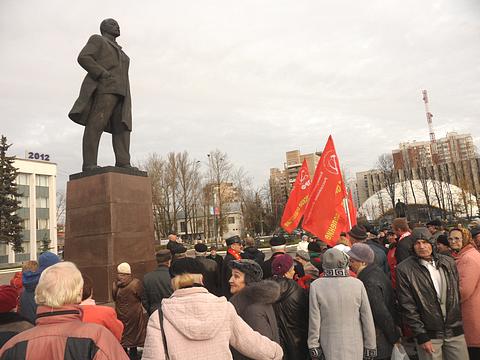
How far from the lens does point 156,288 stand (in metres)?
4.92

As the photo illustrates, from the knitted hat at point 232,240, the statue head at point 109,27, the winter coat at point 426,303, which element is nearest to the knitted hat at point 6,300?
the winter coat at point 426,303

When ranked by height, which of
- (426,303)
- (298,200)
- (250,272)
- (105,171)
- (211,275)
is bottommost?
(426,303)

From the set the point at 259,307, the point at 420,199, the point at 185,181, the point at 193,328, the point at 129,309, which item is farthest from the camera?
the point at 420,199

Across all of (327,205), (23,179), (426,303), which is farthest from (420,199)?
(426,303)

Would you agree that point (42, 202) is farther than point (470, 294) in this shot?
Yes

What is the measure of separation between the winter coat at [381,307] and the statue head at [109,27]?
7221 mm

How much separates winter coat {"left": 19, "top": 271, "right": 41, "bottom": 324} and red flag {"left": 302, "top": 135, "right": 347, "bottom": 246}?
5.53 metres

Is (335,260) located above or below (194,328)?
above

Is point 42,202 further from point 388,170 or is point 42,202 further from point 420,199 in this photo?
point 420,199

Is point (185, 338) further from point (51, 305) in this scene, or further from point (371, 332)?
point (371, 332)

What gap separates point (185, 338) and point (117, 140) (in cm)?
672

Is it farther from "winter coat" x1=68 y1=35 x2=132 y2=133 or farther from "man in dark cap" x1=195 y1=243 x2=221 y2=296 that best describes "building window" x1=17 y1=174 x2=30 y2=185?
"man in dark cap" x1=195 y1=243 x2=221 y2=296

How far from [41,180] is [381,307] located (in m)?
63.9

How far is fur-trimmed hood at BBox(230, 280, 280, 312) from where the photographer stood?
3.12 metres
